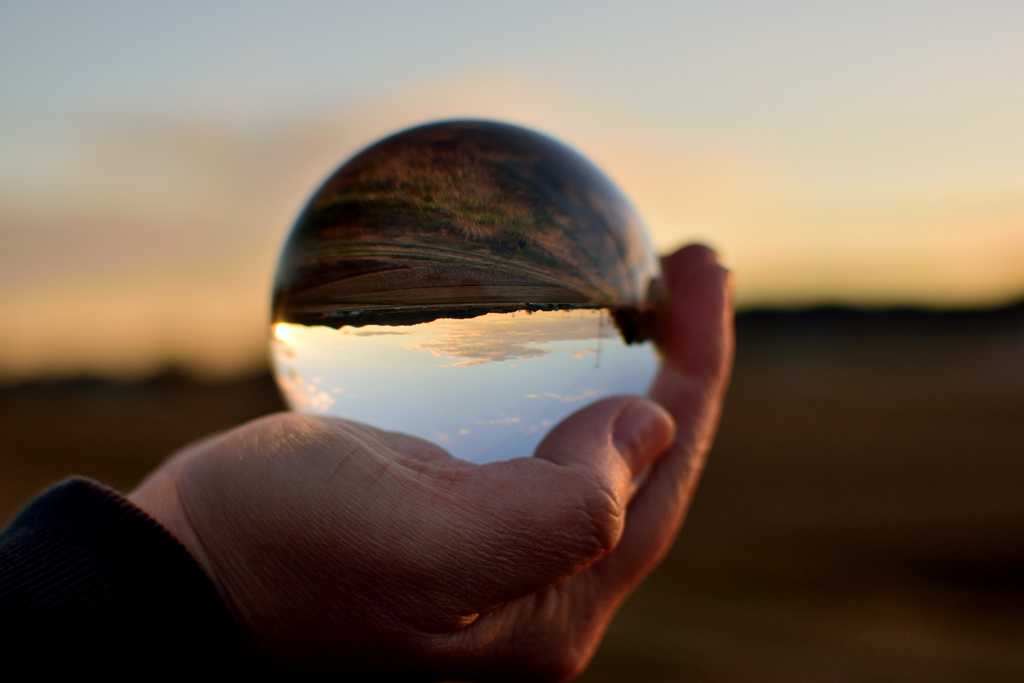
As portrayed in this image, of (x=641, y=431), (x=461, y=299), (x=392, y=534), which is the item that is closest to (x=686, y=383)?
(x=641, y=431)

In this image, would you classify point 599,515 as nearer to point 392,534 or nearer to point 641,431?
point 641,431

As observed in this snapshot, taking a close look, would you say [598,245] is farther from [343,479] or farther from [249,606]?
[249,606]

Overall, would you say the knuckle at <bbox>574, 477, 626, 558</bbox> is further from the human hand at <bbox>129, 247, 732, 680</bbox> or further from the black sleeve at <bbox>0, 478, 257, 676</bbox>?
the black sleeve at <bbox>0, 478, 257, 676</bbox>

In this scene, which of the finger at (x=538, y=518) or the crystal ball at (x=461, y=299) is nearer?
the finger at (x=538, y=518)

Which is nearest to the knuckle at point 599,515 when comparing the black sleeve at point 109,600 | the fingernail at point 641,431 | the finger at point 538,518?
the finger at point 538,518

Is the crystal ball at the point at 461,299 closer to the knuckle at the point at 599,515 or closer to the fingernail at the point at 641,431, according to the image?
the fingernail at the point at 641,431

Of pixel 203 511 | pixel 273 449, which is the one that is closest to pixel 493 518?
pixel 273 449

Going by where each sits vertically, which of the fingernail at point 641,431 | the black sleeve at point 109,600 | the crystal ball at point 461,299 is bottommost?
the black sleeve at point 109,600
